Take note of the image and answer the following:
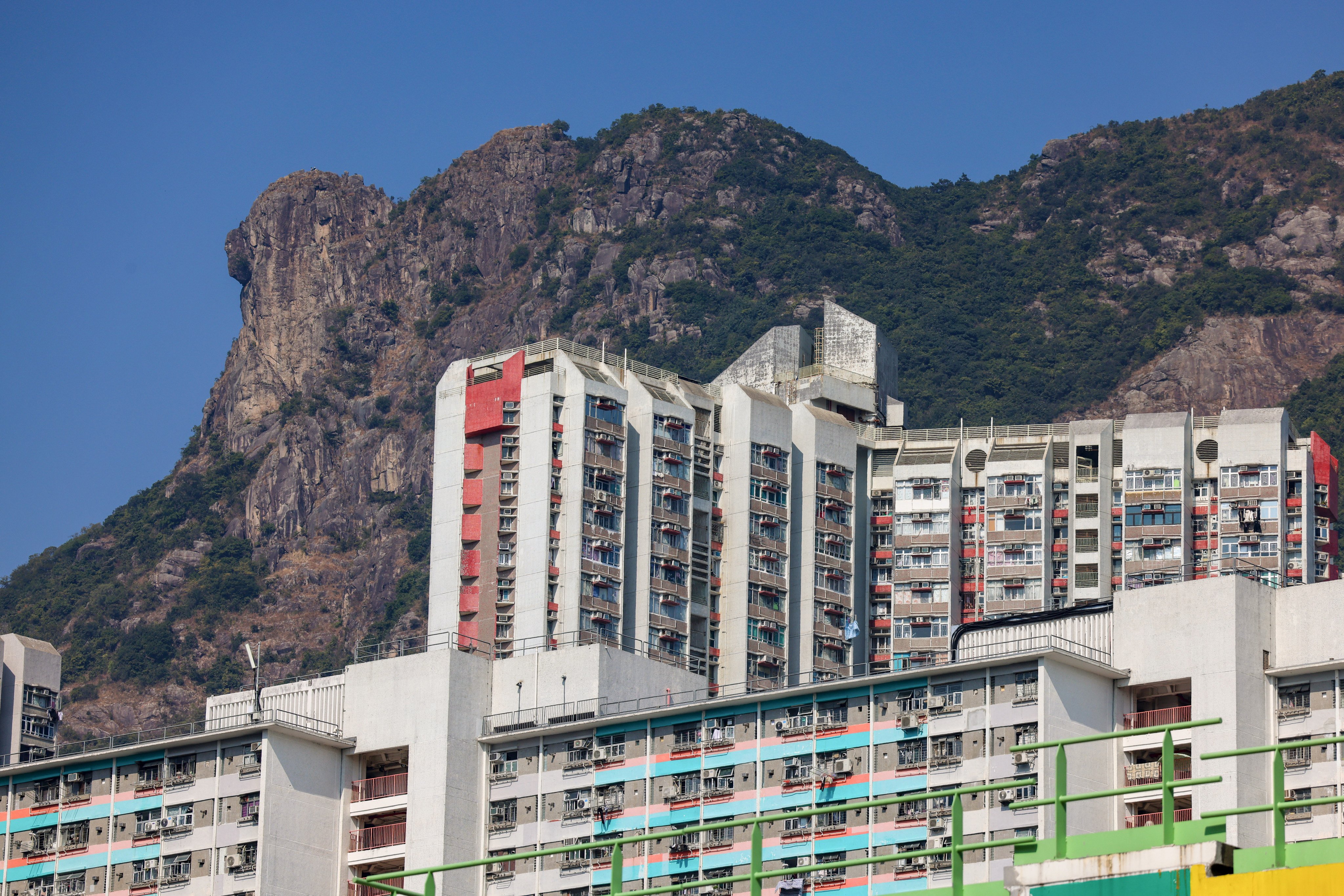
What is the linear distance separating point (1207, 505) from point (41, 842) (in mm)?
81759

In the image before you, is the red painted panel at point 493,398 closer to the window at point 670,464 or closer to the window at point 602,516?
the window at point 602,516

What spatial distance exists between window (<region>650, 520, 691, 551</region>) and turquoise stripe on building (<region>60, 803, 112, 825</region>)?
46373 mm

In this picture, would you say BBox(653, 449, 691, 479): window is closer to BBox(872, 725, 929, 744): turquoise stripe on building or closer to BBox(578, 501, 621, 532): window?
BBox(578, 501, 621, 532): window

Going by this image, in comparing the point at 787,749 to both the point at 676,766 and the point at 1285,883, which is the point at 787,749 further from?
the point at 1285,883

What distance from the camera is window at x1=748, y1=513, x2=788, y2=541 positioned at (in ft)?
499

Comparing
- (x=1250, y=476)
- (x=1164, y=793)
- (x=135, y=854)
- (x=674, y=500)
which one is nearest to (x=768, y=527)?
(x=674, y=500)

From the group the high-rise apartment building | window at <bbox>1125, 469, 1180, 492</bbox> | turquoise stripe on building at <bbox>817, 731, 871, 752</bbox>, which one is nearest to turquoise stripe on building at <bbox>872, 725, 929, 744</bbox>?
turquoise stripe on building at <bbox>817, 731, 871, 752</bbox>

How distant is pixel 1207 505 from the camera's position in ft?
507

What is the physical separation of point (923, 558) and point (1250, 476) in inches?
906

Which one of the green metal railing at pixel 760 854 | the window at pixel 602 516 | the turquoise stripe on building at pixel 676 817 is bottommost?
the green metal railing at pixel 760 854

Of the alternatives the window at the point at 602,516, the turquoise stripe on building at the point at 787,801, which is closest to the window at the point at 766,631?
the window at the point at 602,516

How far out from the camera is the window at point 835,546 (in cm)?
15488

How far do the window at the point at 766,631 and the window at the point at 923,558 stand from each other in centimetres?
1156

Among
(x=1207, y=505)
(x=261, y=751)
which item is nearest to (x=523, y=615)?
(x=261, y=751)
